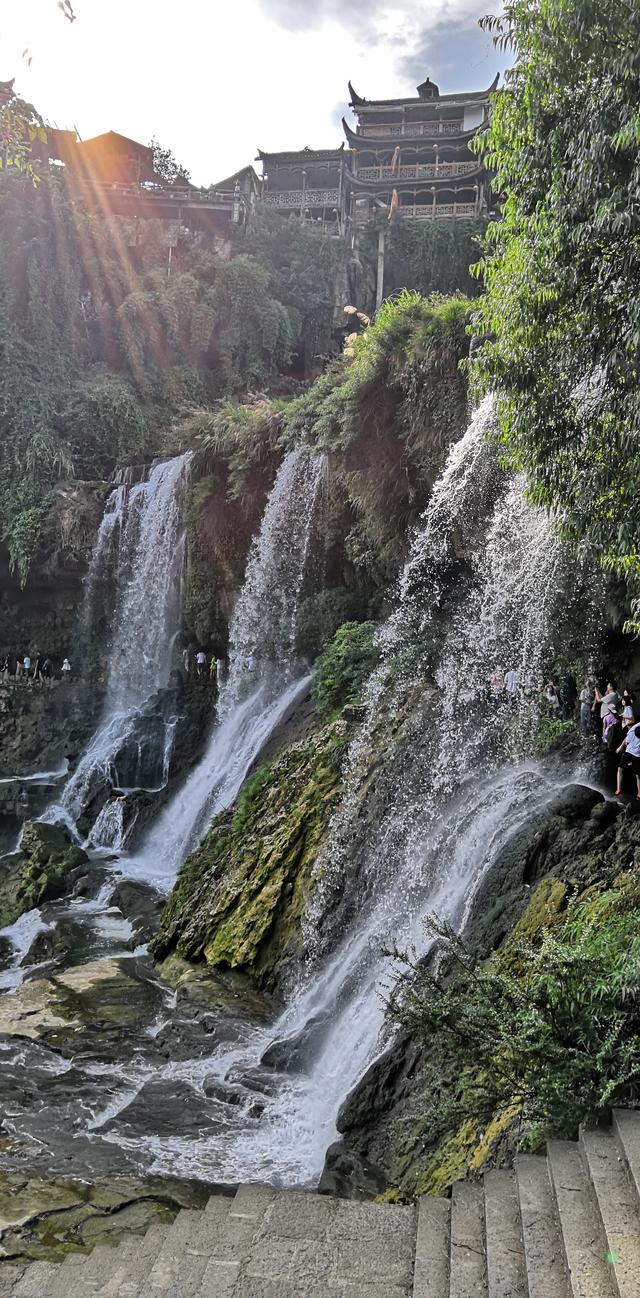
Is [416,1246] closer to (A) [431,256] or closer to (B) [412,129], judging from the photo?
(A) [431,256]

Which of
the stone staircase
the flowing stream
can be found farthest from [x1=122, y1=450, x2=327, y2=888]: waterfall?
the stone staircase

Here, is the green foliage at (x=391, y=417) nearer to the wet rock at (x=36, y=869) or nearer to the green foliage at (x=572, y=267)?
the green foliage at (x=572, y=267)

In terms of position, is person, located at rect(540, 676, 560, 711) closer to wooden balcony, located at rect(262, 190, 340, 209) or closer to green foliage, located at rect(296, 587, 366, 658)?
green foliage, located at rect(296, 587, 366, 658)

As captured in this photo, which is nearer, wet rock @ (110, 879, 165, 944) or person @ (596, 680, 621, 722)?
person @ (596, 680, 621, 722)

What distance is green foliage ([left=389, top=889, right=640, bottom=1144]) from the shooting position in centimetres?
446

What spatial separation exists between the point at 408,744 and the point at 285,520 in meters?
6.87

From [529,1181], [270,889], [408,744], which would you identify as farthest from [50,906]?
[529,1181]

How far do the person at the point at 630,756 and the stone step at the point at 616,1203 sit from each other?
12.8ft

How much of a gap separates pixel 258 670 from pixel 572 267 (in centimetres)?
1103

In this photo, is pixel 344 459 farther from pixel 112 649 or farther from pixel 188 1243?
pixel 188 1243

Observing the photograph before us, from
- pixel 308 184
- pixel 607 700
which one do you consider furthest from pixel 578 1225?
pixel 308 184

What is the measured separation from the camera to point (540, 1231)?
12.8ft

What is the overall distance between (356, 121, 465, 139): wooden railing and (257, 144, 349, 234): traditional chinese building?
1.29m

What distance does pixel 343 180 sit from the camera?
3130cm
